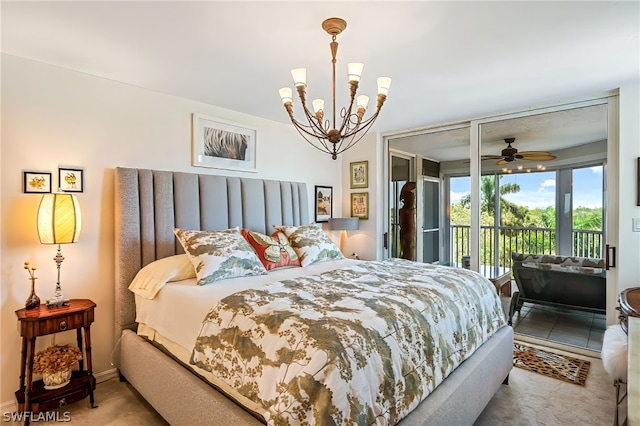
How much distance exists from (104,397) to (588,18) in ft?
13.2

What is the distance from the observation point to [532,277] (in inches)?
143

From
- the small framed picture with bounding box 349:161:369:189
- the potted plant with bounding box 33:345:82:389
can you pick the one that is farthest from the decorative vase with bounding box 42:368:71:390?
the small framed picture with bounding box 349:161:369:189

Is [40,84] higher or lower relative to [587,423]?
higher

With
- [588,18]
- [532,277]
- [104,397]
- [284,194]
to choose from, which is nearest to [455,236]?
[532,277]

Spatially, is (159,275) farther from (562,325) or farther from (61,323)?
(562,325)

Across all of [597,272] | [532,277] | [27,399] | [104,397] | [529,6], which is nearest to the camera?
[529,6]

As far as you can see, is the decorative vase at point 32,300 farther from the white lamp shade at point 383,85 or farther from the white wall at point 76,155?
the white lamp shade at point 383,85

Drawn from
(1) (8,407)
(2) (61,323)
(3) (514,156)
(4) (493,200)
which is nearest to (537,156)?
(3) (514,156)

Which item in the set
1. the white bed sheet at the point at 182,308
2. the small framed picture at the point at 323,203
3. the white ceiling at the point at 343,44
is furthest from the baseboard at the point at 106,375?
the small framed picture at the point at 323,203

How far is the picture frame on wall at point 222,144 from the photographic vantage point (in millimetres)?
3268

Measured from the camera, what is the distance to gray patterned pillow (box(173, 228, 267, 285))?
95.5 inches

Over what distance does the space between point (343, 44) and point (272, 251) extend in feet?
5.73

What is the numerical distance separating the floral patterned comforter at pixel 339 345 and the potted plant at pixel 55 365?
1134 millimetres

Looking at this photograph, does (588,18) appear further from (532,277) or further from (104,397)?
(104,397)
